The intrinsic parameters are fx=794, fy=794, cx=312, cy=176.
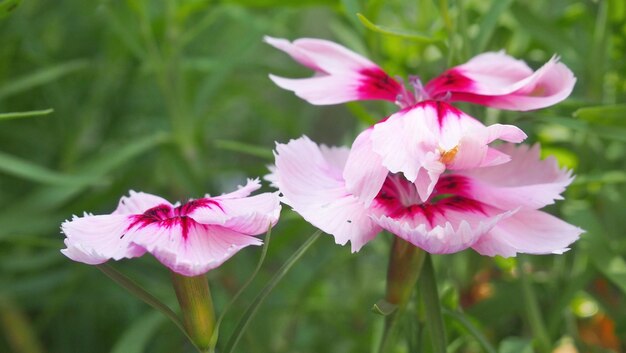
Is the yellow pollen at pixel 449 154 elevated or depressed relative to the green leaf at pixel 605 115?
elevated

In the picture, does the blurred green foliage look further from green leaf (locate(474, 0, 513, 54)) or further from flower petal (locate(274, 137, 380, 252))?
flower petal (locate(274, 137, 380, 252))

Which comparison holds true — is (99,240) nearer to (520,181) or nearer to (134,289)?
(134,289)

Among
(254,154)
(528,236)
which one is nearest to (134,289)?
(528,236)

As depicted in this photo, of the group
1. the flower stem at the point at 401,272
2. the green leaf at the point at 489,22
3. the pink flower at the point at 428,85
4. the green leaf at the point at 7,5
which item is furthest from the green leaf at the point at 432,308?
the green leaf at the point at 7,5

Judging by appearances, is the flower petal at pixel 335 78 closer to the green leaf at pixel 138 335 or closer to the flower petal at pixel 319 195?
the flower petal at pixel 319 195

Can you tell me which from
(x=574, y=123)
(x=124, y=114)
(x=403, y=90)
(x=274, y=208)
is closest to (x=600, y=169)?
(x=574, y=123)
